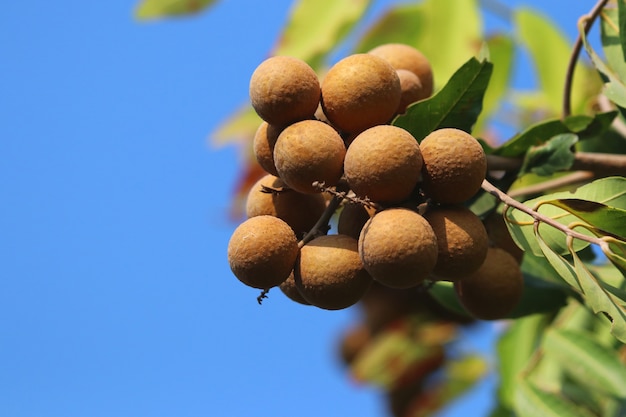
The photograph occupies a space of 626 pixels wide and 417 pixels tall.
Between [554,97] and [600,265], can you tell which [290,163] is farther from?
[554,97]

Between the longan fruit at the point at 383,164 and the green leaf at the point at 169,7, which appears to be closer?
the longan fruit at the point at 383,164

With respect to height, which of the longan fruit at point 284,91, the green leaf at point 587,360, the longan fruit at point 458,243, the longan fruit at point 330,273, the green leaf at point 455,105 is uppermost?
→ the longan fruit at point 284,91

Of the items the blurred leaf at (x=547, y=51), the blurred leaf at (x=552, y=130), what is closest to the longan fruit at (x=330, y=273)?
the blurred leaf at (x=552, y=130)

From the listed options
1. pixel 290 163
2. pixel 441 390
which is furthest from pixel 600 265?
pixel 441 390

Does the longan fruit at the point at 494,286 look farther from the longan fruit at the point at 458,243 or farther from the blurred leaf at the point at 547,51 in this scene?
the blurred leaf at the point at 547,51

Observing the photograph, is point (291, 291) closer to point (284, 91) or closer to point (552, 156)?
point (284, 91)

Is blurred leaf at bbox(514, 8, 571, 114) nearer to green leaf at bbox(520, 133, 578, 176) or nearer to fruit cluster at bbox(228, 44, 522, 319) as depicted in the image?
green leaf at bbox(520, 133, 578, 176)
